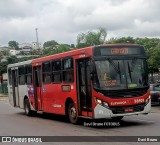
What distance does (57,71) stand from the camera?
17.4 m

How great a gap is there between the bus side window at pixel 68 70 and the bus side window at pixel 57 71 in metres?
0.54

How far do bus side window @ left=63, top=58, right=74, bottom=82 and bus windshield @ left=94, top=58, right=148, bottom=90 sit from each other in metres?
1.92

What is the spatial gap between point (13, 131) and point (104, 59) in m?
4.23

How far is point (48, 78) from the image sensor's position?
1861 cm

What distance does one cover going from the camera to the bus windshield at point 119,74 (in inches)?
554

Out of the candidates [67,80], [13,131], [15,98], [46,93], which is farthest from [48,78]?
[15,98]

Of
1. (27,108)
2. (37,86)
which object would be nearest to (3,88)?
(27,108)

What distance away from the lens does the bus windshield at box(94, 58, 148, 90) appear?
46.1 feet

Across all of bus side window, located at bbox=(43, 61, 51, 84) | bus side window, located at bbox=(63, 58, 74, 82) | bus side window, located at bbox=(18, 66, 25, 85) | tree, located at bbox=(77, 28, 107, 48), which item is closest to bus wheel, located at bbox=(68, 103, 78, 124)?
bus side window, located at bbox=(63, 58, 74, 82)

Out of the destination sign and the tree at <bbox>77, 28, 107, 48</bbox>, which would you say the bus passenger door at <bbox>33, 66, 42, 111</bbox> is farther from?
the tree at <bbox>77, 28, 107, 48</bbox>

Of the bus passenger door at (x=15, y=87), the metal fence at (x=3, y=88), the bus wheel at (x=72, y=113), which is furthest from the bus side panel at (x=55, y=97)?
the metal fence at (x=3, y=88)

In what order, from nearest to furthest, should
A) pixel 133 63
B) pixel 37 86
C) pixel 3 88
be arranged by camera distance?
pixel 133 63 → pixel 37 86 → pixel 3 88

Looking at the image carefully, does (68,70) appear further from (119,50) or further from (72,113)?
(119,50)

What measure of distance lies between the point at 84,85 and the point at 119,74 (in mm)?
1471
